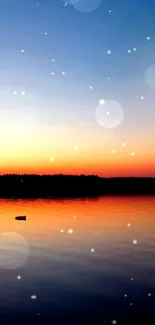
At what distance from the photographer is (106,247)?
3712 cm

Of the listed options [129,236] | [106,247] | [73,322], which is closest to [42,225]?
[129,236]

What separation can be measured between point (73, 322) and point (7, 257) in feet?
50.1

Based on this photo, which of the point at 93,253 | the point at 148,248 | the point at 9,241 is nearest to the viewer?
the point at 93,253

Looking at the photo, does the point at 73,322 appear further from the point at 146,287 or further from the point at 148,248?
the point at 148,248

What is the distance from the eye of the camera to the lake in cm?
1847

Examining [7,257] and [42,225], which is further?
[42,225]
